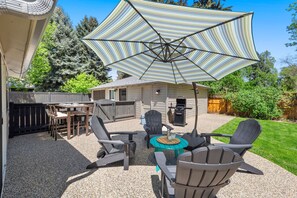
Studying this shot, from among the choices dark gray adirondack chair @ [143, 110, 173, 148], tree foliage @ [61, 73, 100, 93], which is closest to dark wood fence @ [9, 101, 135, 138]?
dark gray adirondack chair @ [143, 110, 173, 148]

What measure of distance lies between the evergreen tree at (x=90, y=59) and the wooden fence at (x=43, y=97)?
5.40 meters

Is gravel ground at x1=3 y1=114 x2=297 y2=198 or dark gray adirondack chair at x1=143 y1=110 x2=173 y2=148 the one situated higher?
dark gray adirondack chair at x1=143 y1=110 x2=173 y2=148

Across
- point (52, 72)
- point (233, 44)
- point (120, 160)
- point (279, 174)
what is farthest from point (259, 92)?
point (52, 72)

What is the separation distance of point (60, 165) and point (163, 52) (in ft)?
12.7

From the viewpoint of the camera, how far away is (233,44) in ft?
10.3

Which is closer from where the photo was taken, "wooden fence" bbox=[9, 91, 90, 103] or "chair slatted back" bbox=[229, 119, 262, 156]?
"chair slatted back" bbox=[229, 119, 262, 156]

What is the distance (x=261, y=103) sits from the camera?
39.7 feet

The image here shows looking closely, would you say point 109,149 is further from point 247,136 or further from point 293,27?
point 293,27

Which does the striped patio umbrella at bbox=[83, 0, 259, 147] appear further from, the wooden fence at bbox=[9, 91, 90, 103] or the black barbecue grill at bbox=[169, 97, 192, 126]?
the wooden fence at bbox=[9, 91, 90, 103]

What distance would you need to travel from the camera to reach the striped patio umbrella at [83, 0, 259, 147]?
247cm

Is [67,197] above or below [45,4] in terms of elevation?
below

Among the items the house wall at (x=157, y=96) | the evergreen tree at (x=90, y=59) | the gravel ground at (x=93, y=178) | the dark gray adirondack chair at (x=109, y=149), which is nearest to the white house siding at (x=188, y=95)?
the house wall at (x=157, y=96)

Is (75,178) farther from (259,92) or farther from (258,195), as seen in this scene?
(259,92)

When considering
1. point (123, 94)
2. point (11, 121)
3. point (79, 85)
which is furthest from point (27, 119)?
point (79, 85)
